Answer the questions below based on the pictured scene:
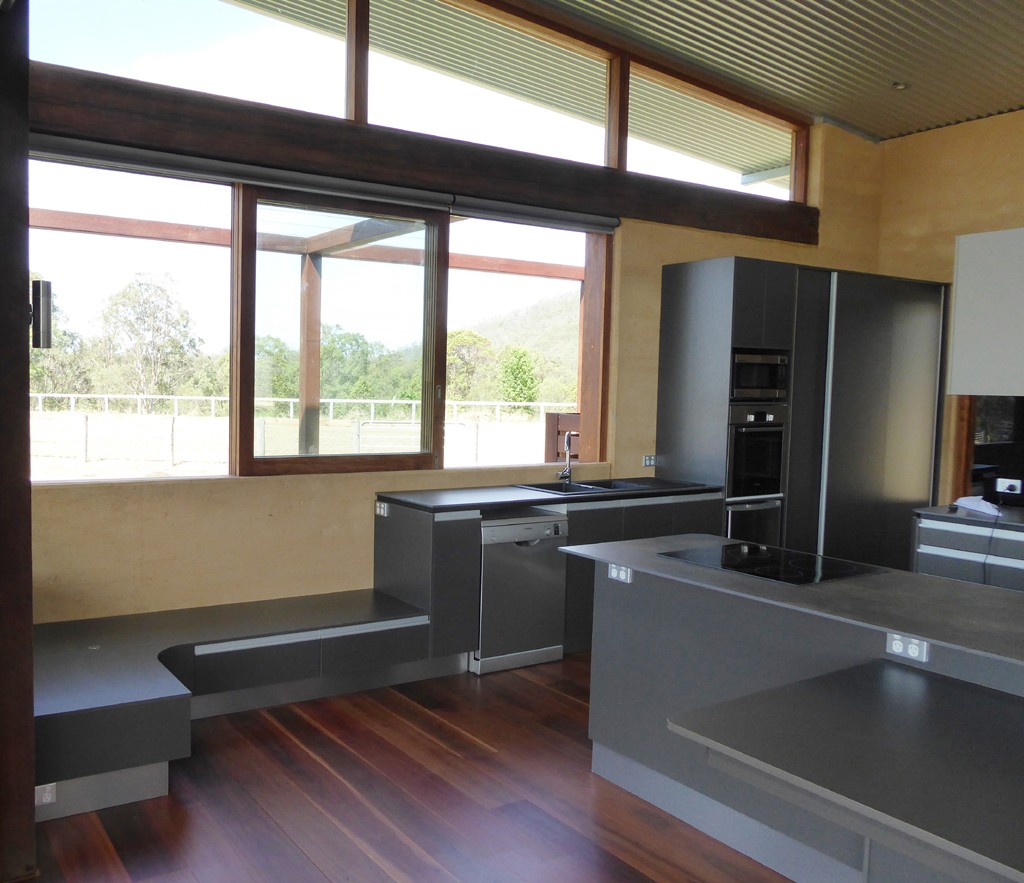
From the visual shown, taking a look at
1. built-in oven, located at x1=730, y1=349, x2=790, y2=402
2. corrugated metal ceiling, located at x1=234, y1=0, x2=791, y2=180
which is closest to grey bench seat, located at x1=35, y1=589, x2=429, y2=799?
built-in oven, located at x1=730, y1=349, x2=790, y2=402

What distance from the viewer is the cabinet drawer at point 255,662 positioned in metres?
3.52

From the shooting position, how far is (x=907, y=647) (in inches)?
85.6

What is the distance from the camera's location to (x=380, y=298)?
15.1ft

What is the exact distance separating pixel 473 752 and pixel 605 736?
56 cm

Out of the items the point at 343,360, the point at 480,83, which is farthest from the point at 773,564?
the point at 480,83

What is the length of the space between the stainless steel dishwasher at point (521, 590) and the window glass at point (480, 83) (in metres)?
2.09

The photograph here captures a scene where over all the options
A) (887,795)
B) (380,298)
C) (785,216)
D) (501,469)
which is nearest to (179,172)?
(380,298)

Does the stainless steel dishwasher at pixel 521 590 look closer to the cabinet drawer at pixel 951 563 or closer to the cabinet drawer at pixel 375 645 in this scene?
the cabinet drawer at pixel 375 645

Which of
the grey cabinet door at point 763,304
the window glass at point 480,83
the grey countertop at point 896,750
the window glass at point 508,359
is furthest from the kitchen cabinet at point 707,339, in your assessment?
the window glass at point 508,359

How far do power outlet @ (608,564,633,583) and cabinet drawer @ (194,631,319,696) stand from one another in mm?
1386

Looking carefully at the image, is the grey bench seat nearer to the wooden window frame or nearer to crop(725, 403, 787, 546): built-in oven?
the wooden window frame

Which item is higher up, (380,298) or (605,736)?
(380,298)

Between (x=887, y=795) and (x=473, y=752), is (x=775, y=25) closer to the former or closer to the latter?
(x=473, y=752)

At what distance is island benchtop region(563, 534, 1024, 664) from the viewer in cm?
206
